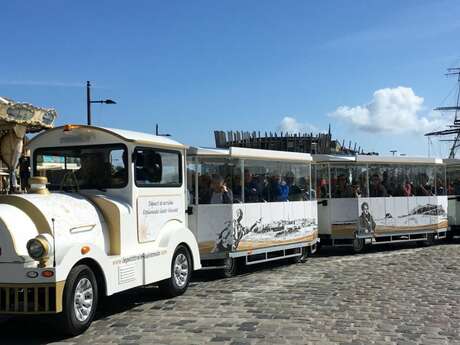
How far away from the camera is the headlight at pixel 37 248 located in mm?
6365

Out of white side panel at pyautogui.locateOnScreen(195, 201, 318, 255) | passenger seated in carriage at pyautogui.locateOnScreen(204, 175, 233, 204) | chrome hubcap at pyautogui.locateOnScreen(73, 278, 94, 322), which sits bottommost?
chrome hubcap at pyautogui.locateOnScreen(73, 278, 94, 322)

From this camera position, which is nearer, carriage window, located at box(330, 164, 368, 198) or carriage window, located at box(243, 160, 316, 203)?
carriage window, located at box(243, 160, 316, 203)

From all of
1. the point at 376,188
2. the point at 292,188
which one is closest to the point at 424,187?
the point at 376,188

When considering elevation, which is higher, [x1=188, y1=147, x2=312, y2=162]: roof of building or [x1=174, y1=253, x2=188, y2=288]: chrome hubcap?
[x1=188, y1=147, x2=312, y2=162]: roof of building

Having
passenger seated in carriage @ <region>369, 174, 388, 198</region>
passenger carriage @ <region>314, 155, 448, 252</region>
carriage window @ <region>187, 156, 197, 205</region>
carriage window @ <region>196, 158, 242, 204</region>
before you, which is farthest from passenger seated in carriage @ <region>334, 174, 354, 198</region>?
carriage window @ <region>187, 156, 197, 205</region>

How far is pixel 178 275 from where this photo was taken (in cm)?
945

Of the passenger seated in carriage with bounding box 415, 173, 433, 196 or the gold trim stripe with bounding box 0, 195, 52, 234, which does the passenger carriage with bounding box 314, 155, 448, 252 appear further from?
the gold trim stripe with bounding box 0, 195, 52, 234

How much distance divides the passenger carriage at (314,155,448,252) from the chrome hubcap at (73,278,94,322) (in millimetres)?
9668

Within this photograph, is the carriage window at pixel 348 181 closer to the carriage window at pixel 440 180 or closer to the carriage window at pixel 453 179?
the carriage window at pixel 440 180

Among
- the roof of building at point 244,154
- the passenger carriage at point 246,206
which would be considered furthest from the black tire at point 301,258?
the roof of building at point 244,154

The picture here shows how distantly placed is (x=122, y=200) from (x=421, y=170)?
11910 millimetres

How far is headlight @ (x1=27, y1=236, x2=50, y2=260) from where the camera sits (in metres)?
6.36

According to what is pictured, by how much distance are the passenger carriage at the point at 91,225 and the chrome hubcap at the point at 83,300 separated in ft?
0.04

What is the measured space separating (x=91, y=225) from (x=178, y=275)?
7.79 ft
